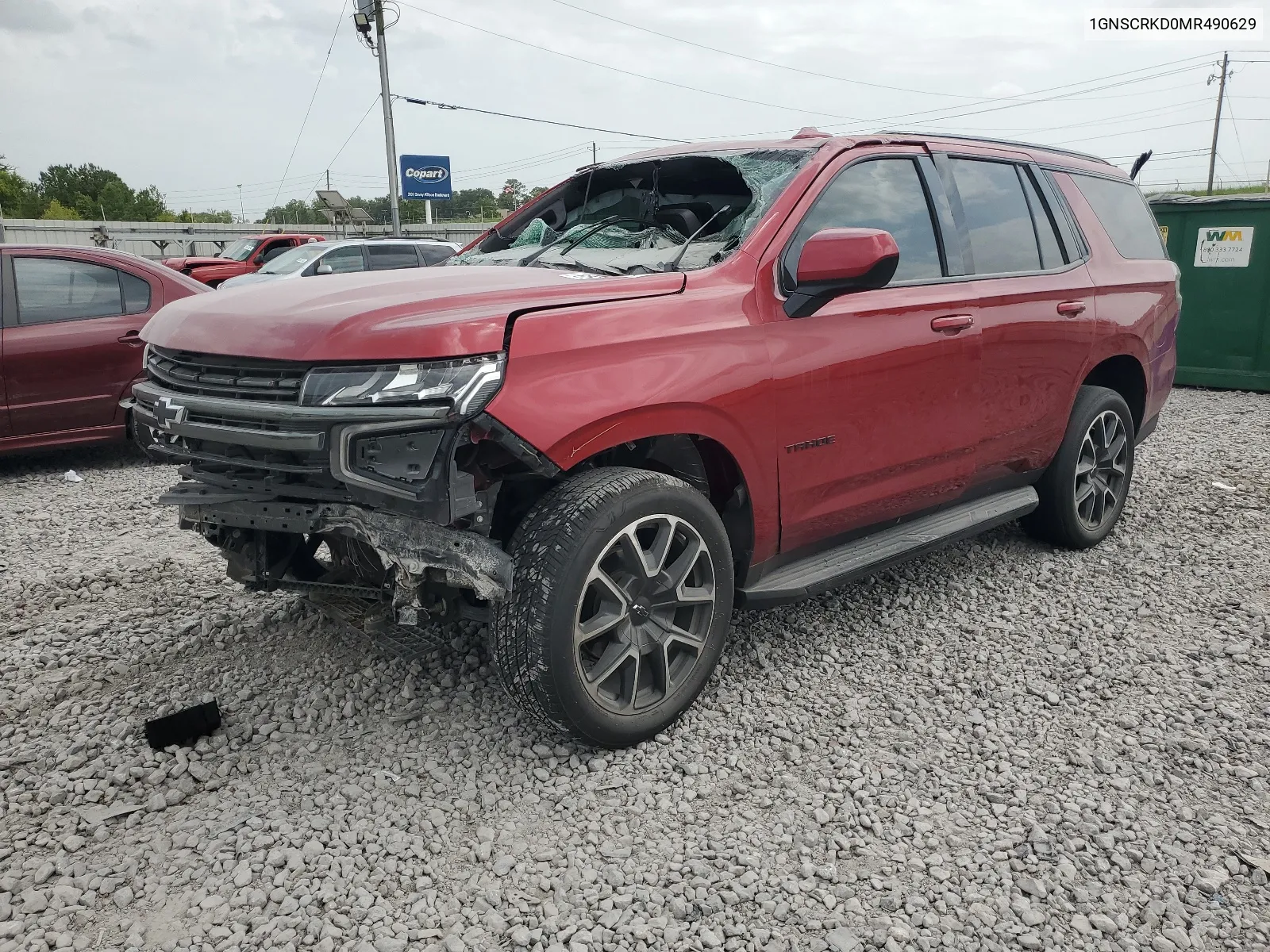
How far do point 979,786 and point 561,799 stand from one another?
1.24 metres

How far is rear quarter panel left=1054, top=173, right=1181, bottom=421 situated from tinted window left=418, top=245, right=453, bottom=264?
35.2 feet

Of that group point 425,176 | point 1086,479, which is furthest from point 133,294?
point 425,176

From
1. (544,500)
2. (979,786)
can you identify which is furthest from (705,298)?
(979,786)

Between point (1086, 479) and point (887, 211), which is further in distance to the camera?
point (1086, 479)

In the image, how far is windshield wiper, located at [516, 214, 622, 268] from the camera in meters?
3.63

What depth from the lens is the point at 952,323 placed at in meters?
3.75

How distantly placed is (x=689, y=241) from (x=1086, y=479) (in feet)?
8.78

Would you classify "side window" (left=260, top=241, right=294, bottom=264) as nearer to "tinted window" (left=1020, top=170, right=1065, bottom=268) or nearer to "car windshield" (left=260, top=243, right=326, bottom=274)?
"car windshield" (left=260, top=243, right=326, bottom=274)

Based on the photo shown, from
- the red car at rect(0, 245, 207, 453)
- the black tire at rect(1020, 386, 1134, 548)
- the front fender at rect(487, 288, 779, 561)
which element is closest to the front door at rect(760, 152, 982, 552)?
the front fender at rect(487, 288, 779, 561)

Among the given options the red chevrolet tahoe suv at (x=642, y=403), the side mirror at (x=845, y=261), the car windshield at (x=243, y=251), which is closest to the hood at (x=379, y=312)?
the red chevrolet tahoe suv at (x=642, y=403)

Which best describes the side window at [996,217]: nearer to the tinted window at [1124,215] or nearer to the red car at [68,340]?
the tinted window at [1124,215]

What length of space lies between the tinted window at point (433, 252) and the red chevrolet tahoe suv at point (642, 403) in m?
10.2

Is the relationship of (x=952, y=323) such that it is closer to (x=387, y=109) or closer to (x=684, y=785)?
(x=684, y=785)

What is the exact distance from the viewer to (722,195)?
3.78 meters
